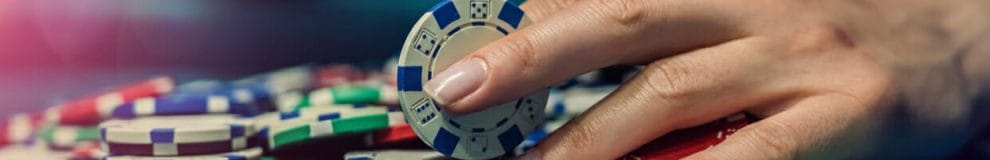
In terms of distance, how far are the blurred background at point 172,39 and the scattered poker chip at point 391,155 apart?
48 cm

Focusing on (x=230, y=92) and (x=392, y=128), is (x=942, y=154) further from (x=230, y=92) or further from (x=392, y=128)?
(x=230, y=92)

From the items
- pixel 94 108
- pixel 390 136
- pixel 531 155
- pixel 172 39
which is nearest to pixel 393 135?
pixel 390 136

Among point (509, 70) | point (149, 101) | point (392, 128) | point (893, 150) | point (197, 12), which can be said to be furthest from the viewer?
point (197, 12)

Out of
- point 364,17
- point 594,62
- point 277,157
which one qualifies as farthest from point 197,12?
point 594,62

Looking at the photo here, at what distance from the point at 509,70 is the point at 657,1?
136 millimetres

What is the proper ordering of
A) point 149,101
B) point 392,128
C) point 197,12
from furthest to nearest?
point 197,12
point 149,101
point 392,128

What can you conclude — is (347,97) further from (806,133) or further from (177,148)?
(806,133)

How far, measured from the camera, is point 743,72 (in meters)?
0.66

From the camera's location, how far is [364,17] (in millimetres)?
1559

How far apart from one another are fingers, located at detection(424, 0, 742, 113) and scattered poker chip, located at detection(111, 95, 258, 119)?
495 mm

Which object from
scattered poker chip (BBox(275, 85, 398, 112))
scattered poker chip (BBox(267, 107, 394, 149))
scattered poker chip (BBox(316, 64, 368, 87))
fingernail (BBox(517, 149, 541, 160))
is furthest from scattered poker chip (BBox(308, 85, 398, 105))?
fingernail (BBox(517, 149, 541, 160))

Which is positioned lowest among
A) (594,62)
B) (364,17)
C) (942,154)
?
(942,154)

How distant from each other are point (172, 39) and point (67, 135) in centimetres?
40

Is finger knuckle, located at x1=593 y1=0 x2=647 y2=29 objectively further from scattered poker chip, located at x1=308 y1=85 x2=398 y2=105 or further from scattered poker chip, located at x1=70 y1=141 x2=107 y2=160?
scattered poker chip, located at x1=70 y1=141 x2=107 y2=160
